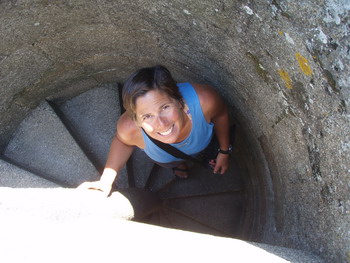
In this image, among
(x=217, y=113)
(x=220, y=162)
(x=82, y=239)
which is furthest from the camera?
(x=220, y=162)

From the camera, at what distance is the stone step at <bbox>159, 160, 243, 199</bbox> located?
→ 186 inches

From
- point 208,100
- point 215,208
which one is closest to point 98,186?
point 208,100

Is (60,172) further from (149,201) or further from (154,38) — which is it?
(154,38)

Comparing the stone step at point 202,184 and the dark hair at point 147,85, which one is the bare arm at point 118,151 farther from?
the stone step at point 202,184

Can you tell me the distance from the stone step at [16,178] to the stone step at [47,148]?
1.72 feet

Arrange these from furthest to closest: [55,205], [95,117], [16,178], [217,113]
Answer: [95,117]
[16,178]
[217,113]
[55,205]

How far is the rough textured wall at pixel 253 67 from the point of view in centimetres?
187

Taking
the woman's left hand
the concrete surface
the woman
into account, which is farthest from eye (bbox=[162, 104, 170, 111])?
the woman's left hand

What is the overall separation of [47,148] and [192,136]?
1908 mm

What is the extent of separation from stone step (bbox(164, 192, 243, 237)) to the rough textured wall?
0.85 metres

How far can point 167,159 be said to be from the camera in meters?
3.40

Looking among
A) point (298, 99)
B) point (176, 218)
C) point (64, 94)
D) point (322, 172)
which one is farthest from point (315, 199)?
point (64, 94)

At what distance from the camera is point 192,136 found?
303cm

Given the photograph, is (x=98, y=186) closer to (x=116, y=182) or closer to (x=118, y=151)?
(x=118, y=151)
